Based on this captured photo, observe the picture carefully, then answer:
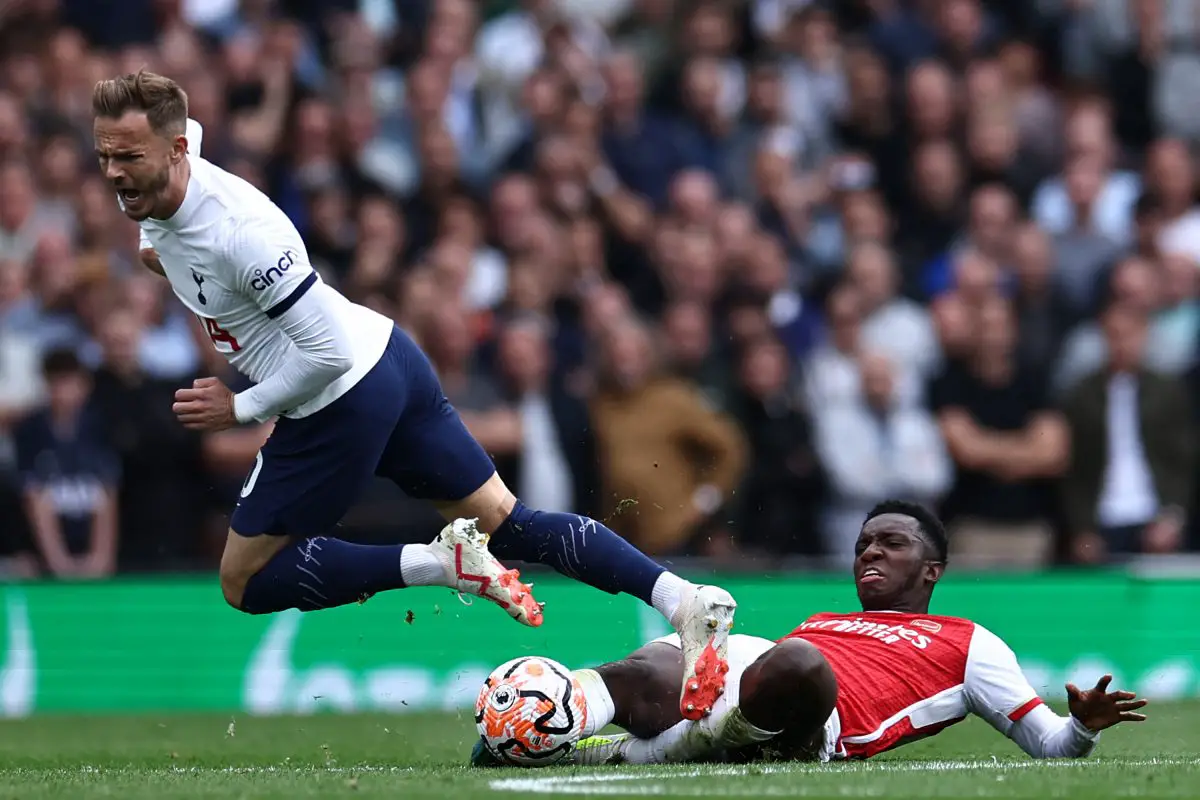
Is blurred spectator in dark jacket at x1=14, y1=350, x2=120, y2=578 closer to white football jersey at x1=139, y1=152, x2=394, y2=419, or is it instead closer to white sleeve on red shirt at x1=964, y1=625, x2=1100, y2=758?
white football jersey at x1=139, y1=152, x2=394, y2=419

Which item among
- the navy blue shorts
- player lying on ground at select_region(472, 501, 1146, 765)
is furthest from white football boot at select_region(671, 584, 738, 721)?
the navy blue shorts

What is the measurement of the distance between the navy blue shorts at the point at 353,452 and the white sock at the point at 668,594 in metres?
0.90

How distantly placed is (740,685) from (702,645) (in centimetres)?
23

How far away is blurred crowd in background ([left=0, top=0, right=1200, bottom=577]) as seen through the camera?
12695 millimetres

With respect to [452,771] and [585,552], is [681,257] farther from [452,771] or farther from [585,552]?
[452,771]

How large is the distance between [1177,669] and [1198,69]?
18.3 ft

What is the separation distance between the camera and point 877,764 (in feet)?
23.7

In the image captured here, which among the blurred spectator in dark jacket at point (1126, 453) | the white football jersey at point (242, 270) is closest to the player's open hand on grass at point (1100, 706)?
the white football jersey at point (242, 270)

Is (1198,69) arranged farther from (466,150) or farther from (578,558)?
(578,558)

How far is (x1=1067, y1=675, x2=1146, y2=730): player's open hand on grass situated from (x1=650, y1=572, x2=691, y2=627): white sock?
1.45 metres

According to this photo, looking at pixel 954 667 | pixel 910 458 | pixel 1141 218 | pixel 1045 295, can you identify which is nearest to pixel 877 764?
pixel 954 667

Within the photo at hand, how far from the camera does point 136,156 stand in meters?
6.94

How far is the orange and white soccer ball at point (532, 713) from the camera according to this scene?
696cm

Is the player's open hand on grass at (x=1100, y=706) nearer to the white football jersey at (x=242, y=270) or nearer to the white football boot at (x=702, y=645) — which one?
the white football boot at (x=702, y=645)
